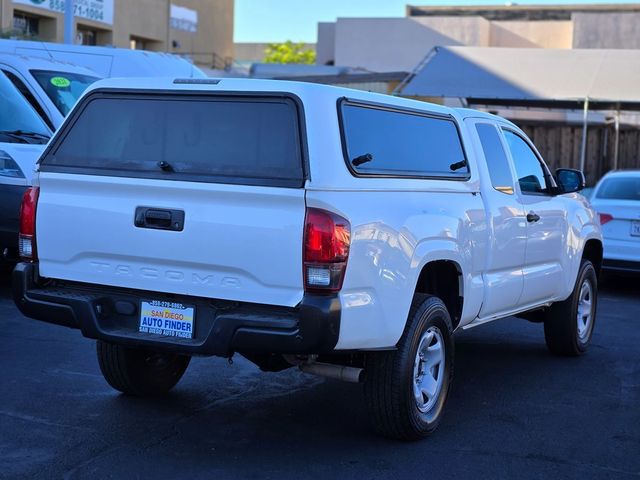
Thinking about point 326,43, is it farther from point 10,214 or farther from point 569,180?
point 569,180

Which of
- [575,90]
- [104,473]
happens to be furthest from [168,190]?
[575,90]

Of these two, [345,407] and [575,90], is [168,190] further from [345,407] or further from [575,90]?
[575,90]

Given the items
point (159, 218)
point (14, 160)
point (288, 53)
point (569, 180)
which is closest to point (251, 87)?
point (159, 218)

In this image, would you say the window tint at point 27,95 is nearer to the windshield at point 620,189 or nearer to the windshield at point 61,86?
the windshield at point 61,86

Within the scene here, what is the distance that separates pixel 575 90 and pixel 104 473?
16956mm

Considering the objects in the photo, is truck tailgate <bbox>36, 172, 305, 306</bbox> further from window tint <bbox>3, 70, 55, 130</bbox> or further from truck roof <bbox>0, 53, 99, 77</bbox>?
truck roof <bbox>0, 53, 99, 77</bbox>

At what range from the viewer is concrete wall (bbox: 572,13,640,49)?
135 feet

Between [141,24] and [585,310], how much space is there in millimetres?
34664

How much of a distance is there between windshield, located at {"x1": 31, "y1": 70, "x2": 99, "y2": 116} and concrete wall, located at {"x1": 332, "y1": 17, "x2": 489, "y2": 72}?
33896mm

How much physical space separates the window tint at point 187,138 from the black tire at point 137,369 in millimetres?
1291

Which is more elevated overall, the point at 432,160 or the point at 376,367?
the point at 432,160

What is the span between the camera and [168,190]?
5277 millimetres

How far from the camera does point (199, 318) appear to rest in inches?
206

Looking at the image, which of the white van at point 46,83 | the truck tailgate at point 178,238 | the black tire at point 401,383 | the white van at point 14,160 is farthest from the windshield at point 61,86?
the black tire at point 401,383
